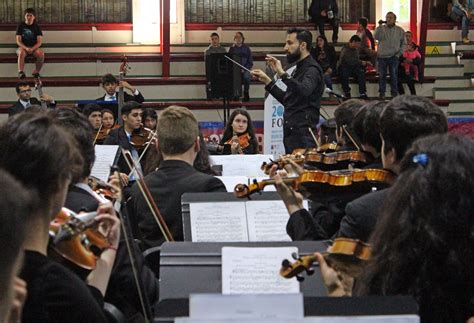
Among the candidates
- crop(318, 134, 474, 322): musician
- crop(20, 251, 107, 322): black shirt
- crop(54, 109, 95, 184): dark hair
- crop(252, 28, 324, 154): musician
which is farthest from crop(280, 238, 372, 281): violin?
crop(252, 28, 324, 154): musician

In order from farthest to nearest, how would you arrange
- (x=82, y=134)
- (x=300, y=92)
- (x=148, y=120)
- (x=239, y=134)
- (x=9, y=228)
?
(x=239, y=134), (x=148, y=120), (x=300, y=92), (x=82, y=134), (x=9, y=228)

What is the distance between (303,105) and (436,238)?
17.6ft

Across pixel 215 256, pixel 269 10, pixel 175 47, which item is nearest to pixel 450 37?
pixel 269 10

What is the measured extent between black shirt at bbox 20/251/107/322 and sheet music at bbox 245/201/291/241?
1.89 metres

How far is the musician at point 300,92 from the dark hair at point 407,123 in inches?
163

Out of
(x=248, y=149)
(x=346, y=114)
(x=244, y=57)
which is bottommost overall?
(x=248, y=149)

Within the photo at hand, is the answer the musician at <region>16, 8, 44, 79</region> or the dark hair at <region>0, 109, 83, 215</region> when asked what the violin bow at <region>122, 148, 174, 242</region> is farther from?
the musician at <region>16, 8, 44, 79</region>

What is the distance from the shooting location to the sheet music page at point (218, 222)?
4.11 m

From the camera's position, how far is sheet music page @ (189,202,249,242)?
4109 mm

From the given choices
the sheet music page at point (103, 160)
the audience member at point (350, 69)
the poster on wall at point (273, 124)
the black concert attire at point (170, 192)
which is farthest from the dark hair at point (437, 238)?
the audience member at point (350, 69)

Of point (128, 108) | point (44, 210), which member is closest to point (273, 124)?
point (128, 108)

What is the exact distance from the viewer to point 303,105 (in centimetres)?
766

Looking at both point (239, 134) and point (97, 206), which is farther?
point (239, 134)

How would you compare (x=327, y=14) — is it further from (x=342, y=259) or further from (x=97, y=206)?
(x=342, y=259)
